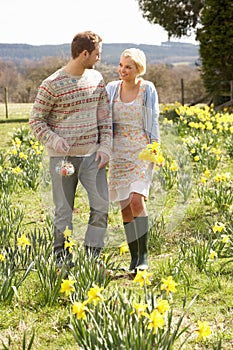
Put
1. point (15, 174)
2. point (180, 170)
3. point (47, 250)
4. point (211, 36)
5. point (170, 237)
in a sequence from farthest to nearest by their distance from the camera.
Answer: point (211, 36), point (15, 174), point (180, 170), point (170, 237), point (47, 250)

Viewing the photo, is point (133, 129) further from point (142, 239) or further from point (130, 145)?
point (142, 239)

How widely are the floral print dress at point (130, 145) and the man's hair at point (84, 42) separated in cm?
38

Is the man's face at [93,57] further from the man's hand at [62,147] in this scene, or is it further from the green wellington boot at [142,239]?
the green wellington boot at [142,239]

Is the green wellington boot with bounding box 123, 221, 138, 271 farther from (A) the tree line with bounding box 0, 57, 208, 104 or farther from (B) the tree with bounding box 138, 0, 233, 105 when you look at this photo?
(A) the tree line with bounding box 0, 57, 208, 104

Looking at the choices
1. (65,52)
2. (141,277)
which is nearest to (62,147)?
(141,277)

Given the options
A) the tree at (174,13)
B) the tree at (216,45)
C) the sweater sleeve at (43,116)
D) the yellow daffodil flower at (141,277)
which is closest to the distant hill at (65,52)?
the tree at (174,13)

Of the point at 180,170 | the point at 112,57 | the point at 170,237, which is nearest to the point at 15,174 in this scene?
the point at 180,170

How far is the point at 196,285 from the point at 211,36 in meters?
11.1

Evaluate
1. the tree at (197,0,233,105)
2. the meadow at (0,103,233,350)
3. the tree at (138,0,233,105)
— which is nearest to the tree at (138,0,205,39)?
the tree at (138,0,233,105)

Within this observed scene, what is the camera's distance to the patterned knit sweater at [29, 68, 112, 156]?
3109mm

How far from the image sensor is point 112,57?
21062 mm

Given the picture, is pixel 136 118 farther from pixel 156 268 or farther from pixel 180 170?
pixel 180 170

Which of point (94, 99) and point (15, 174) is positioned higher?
point (94, 99)

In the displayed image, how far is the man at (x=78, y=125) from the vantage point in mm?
3109
